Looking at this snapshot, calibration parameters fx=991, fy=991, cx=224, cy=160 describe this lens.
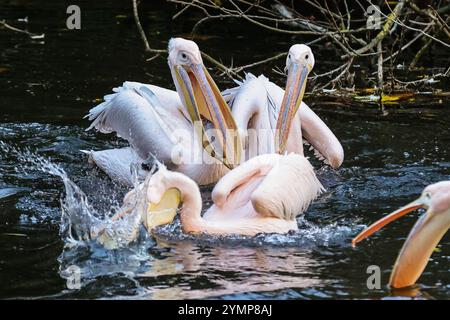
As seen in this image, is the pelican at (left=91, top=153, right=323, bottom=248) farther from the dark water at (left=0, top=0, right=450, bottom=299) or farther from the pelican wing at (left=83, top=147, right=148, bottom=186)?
the pelican wing at (left=83, top=147, right=148, bottom=186)

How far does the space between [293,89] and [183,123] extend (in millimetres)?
829

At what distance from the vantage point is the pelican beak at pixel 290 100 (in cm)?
661

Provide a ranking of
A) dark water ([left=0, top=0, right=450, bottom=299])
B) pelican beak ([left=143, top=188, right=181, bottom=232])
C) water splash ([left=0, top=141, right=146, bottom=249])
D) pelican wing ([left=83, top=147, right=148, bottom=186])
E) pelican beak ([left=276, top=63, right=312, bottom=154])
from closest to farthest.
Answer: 1. dark water ([left=0, top=0, right=450, bottom=299])
2. water splash ([left=0, top=141, right=146, bottom=249])
3. pelican beak ([left=143, top=188, right=181, bottom=232])
4. pelican beak ([left=276, top=63, right=312, bottom=154])
5. pelican wing ([left=83, top=147, right=148, bottom=186])

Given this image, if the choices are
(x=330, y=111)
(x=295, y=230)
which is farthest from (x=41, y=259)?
(x=330, y=111)

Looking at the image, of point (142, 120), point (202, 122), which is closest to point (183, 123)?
point (202, 122)

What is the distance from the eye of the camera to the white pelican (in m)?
6.69

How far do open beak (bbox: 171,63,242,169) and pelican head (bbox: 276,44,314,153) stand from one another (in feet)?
0.99

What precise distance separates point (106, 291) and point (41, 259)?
0.64 m

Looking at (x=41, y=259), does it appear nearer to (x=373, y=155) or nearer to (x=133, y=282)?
(x=133, y=282)

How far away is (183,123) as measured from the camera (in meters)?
6.96

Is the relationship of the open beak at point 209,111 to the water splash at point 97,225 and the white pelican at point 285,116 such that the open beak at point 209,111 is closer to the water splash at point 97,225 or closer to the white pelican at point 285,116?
the white pelican at point 285,116

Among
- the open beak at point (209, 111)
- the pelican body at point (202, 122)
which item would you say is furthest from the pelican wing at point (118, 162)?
the open beak at point (209, 111)

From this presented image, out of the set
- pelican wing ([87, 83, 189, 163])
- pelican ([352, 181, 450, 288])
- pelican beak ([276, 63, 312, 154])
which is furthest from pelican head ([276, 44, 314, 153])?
pelican ([352, 181, 450, 288])
